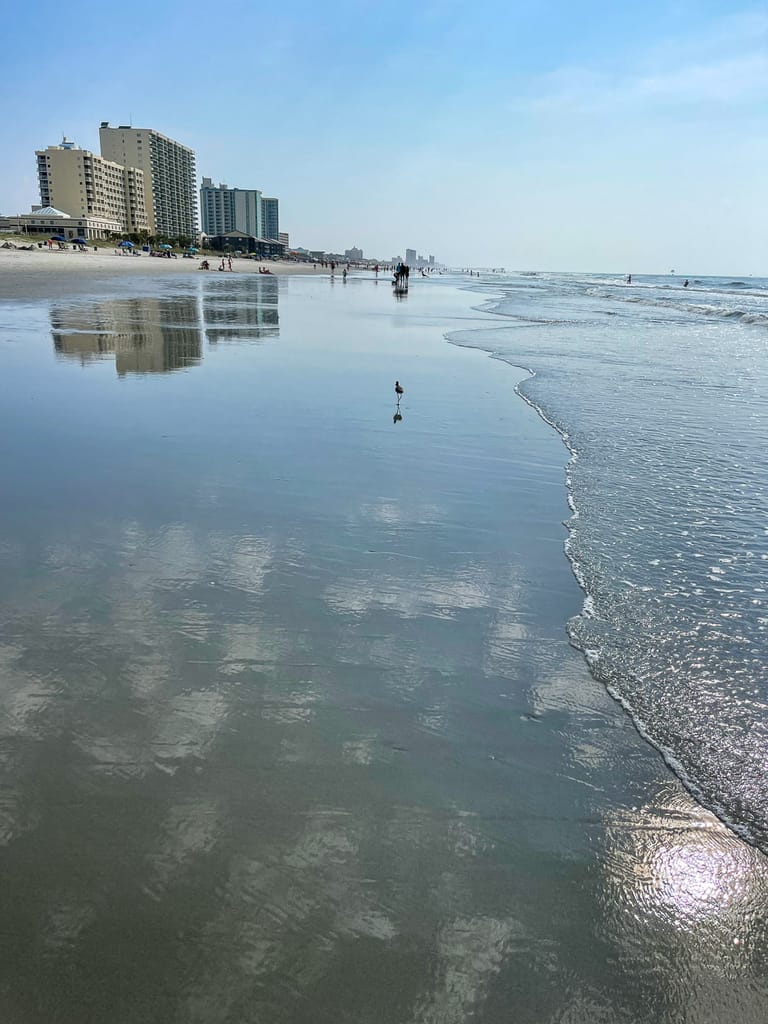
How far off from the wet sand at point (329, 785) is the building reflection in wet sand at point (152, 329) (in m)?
8.35

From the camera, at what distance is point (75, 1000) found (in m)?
1.90

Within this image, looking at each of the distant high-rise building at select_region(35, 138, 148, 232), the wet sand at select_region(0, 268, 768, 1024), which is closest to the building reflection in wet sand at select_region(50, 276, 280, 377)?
the wet sand at select_region(0, 268, 768, 1024)

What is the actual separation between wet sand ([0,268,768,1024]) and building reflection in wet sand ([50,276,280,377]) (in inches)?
329

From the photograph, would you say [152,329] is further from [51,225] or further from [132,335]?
[51,225]

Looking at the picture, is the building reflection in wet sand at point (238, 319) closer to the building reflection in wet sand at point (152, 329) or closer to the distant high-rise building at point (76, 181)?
the building reflection in wet sand at point (152, 329)

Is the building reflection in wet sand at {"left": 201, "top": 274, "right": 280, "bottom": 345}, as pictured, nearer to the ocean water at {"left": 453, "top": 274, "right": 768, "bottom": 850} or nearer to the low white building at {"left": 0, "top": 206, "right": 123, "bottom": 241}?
the ocean water at {"left": 453, "top": 274, "right": 768, "bottom": 850}

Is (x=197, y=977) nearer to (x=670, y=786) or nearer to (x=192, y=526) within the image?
(x=670, y=786)

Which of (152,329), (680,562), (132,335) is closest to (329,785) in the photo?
(680,562)

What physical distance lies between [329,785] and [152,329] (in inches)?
711

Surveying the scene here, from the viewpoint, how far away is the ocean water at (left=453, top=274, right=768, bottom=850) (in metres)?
3.17

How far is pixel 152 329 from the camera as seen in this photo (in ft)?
60.2

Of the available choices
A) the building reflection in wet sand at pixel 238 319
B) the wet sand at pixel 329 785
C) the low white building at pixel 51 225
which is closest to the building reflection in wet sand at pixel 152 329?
the building reflection in wet sand at pixel 238 319

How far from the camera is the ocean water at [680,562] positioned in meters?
3.17

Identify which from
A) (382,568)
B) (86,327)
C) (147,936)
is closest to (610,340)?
(86,327)
